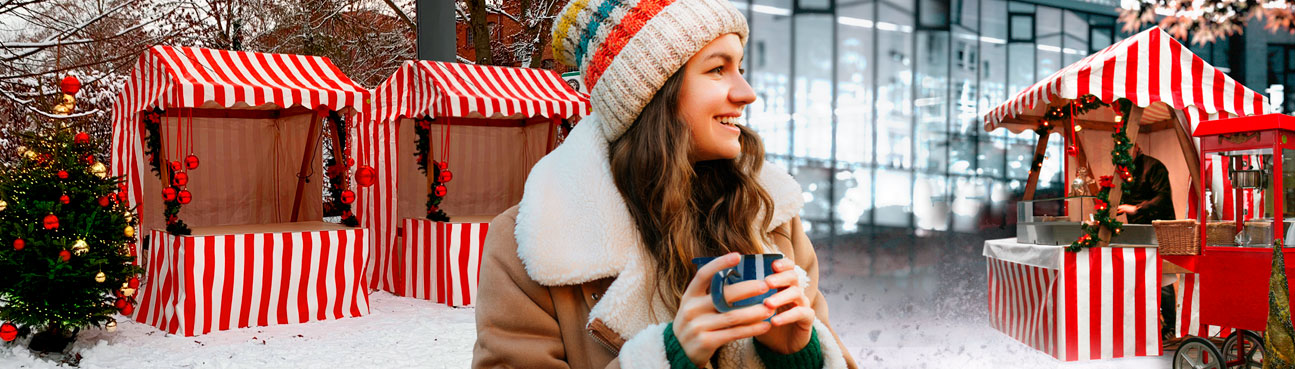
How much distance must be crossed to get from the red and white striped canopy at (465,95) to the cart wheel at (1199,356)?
392 cm

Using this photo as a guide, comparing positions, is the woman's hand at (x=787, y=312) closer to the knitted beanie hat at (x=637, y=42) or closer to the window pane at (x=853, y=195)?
the knitted beanie hat at (x=637, y=42)

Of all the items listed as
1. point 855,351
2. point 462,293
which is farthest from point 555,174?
point 462,293

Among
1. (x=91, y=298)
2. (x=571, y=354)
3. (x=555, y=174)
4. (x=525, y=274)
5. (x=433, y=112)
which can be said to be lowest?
(x=91, y=298)

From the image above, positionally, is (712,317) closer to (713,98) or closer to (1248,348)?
(713,98)

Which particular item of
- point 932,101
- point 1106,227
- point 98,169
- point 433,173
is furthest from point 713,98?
point 433,173

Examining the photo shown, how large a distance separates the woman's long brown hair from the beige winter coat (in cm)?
2

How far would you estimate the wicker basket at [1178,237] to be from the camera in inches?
178

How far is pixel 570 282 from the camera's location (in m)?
1.11

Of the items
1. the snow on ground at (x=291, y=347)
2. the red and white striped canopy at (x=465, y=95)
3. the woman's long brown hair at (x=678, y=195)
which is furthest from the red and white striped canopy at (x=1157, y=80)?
the woman's long brown hair at (x=678, y=195)

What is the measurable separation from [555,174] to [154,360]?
4023mm

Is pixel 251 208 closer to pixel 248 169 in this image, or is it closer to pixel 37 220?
pixel 248 169

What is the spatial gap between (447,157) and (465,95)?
35.9 inches

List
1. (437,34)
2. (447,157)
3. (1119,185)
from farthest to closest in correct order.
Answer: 1. (447,157)
2. (437,34)
3. (1119,185)

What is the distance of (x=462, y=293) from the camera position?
20.1 feet
